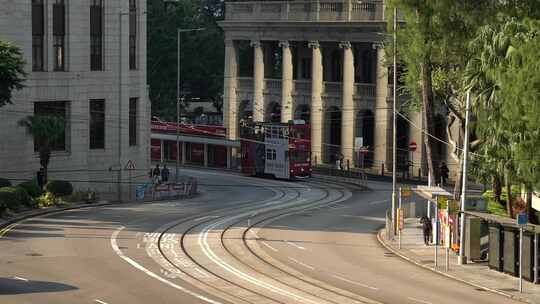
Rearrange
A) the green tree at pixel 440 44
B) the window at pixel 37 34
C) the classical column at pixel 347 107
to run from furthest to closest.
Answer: the classical column at pixel 347 107, the window at pixel 37 34, the green tree at pixel 440 44

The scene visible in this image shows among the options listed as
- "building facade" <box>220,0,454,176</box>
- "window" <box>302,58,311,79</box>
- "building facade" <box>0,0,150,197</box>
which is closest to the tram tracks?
"building facade" <box>0,0,150,197</box>

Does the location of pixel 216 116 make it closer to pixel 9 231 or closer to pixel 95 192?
pixel 95 192

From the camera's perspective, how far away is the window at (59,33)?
74.3m

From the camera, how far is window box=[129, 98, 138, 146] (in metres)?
80.5

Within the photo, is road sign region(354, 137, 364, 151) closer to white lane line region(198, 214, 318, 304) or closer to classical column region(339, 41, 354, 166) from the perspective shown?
classical column region(339, 41, 354, 166)

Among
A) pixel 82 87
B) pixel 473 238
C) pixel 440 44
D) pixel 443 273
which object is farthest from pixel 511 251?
pixel 82 87

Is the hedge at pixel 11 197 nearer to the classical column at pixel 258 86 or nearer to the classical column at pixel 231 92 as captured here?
the classical column at pixel 258 86

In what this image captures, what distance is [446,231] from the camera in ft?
162

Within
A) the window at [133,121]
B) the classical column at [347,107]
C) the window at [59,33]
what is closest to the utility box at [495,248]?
the window at [59,33]

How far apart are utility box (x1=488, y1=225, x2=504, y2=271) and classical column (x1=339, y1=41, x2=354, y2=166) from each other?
2107 inches

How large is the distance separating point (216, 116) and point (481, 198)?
86.3 meters

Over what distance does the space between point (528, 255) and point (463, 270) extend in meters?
3.76

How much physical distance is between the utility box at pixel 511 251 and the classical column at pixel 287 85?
61.7 meters

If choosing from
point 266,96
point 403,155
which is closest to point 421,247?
point 403,155
